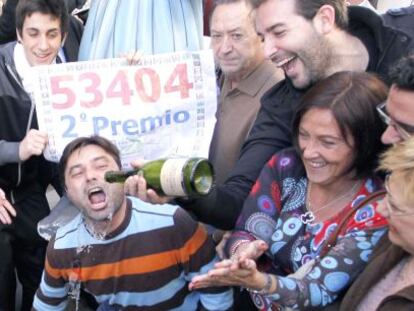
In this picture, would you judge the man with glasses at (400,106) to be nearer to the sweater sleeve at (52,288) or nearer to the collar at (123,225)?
the collar at (123,225)

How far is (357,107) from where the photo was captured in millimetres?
1811

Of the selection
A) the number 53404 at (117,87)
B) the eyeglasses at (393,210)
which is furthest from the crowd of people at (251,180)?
the number 53404 at (117,87)

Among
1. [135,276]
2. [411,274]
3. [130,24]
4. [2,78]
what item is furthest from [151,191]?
[2,78]

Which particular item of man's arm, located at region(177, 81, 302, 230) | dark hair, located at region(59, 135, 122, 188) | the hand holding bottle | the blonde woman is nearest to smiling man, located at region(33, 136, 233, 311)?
dark hair, located at region(59, 135, 122, 188)

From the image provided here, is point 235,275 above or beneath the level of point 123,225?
above

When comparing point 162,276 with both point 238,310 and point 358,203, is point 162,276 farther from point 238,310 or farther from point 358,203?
point 358,203

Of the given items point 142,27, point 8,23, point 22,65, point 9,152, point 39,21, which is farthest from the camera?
point 8,23

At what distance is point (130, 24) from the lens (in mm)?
2660

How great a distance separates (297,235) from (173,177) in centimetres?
45

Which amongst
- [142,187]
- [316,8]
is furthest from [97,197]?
[316,8]

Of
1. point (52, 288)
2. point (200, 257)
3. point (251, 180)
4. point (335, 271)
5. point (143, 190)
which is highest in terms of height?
point (143, 190)

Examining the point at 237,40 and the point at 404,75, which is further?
the point at 237,40

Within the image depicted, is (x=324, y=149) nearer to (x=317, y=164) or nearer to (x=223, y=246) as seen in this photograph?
(x=317, y=164)

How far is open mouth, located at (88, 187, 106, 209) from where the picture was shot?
221 centimetres
